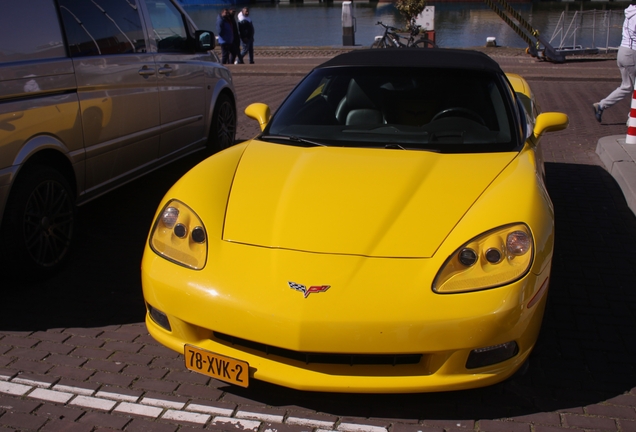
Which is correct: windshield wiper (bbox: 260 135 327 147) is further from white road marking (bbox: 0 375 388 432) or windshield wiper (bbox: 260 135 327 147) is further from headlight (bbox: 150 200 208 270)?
white road marking (bbox: 0 375 388 432)

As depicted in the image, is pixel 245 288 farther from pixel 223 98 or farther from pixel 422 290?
pixel 223 98

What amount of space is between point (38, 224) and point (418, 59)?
2815 millimetres

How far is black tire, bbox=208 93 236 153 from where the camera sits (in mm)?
7418

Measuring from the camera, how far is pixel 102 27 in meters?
5.35

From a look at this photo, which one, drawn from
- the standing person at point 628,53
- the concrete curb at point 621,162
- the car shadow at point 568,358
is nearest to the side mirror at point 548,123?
the car shadow at point 568,358

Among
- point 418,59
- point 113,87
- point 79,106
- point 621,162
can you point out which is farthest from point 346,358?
point 621,162

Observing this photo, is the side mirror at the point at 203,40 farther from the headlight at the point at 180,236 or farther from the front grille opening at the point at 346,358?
the front grille opening at the point at 346,358

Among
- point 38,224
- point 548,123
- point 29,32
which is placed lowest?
point 38,224

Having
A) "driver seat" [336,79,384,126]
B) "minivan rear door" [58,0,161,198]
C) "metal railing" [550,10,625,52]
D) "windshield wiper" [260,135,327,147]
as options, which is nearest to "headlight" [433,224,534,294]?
"windshield wiper" [260,135,327,147]

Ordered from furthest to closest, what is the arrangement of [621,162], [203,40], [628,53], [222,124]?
[628,53], [222,124], [621,162], [203,40]

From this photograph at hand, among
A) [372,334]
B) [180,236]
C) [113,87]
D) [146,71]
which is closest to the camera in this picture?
[372,334]

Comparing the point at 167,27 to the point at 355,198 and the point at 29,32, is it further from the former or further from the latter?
the point at 355,198

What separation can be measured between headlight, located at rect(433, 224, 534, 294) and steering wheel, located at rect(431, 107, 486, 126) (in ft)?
4.74

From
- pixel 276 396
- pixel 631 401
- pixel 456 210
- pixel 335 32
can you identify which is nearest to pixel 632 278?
pixel 631 401
